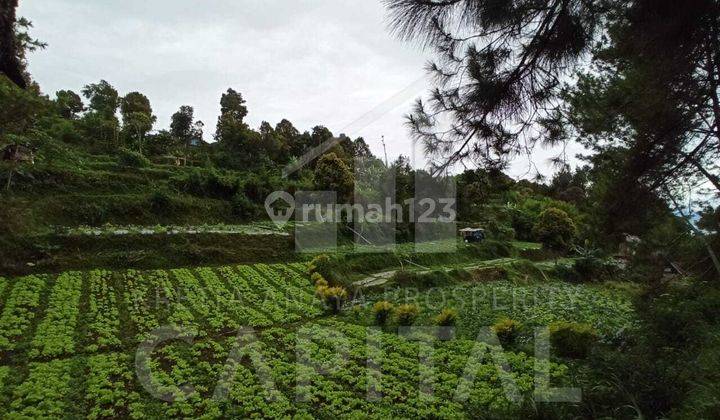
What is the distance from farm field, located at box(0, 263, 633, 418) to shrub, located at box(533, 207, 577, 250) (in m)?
11.1

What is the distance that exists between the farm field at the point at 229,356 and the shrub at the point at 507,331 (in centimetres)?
38

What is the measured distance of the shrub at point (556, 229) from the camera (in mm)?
20609

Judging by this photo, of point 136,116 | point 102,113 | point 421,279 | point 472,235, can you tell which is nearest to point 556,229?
point 472,235

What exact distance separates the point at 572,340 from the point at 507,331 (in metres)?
1.05

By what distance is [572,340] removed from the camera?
6809 millimetres

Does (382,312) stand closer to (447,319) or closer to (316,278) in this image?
(447,319)

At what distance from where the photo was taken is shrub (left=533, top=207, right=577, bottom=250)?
2061cm

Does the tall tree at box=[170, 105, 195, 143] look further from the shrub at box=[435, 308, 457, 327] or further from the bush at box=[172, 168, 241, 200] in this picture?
the shrub at box=[435, 308, 457, 327]

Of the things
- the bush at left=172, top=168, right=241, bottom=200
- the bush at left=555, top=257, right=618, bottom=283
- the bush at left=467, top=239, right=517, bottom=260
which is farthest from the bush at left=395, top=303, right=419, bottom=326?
the bush at left=172, top=168, right=241, bottom=200

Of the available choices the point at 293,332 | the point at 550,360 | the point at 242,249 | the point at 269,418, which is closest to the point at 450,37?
the point at 269,418

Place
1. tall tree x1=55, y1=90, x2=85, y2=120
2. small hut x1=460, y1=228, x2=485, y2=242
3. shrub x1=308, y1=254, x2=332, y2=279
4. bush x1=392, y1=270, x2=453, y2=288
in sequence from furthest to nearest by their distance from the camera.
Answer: tall tree x1=55, y1=90, x2=85, y2=120, small hut x1=460, y1=228, x2=485, y2=242, bush x1=392, y1=270, x2=453, y2=288, shrub x1=308, y1=254, x2=332, y2=279

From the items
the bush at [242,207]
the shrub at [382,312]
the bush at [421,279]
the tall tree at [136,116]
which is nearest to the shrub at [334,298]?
the shrub at [382,312]

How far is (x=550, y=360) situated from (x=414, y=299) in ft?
15.7

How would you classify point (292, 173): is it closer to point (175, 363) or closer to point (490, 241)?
point (490, 241)
